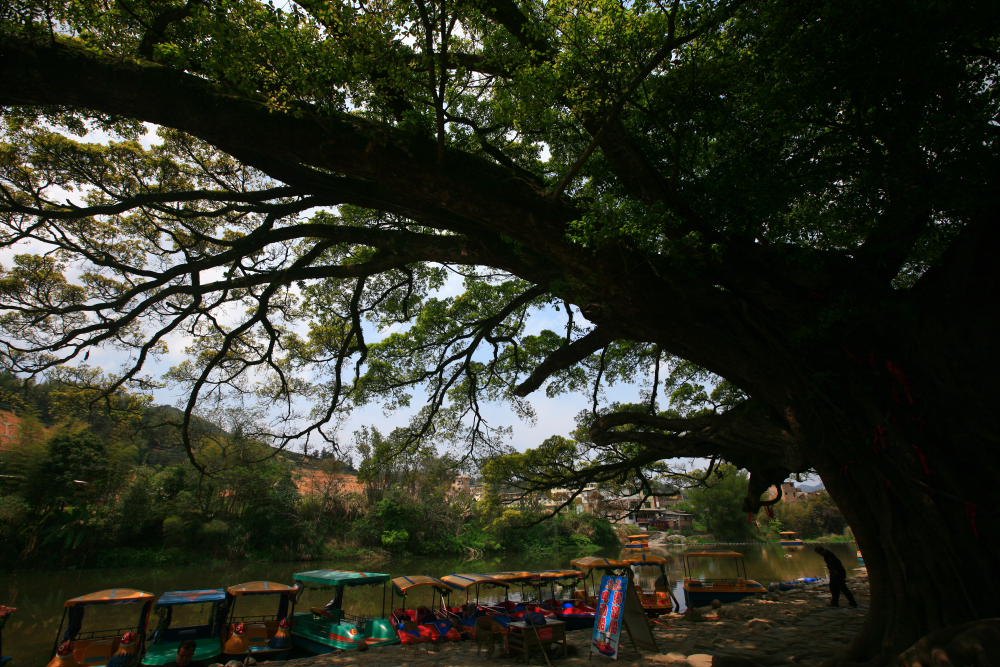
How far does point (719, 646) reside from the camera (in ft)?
23.5

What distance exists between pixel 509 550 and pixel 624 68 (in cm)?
3234

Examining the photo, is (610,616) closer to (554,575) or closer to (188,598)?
(554,575)

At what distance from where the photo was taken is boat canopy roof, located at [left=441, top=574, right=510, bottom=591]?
10914 mm

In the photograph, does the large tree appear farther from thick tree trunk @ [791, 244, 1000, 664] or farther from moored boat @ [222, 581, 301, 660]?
moored boat @ [222, 581, 301, 660]

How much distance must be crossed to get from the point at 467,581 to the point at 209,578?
14.2 m

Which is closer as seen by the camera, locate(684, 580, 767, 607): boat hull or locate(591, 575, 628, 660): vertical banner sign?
locate(591, 575, 628, 660): vertical banner sign

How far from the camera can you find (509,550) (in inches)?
1283

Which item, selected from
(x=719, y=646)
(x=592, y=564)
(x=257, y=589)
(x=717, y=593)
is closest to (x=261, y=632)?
(x=257, y=589)

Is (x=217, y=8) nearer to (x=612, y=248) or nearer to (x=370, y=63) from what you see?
(x=370, y=63)

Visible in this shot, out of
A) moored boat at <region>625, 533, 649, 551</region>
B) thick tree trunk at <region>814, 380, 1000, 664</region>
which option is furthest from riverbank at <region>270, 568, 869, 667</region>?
moored boat at <region>625, 533, 649, 551</region>

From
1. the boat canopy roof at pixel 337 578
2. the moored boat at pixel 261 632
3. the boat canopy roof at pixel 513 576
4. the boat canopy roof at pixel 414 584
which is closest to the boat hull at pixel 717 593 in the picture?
the boat canopy roof at pixel 513 576

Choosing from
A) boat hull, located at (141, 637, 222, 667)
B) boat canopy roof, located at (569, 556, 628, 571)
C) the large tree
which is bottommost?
boat hull, located at (141, 637, 222, 667)

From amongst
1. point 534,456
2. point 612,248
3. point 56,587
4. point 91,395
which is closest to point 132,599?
point 91,395

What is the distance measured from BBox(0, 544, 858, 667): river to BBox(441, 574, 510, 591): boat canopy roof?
4.64m
